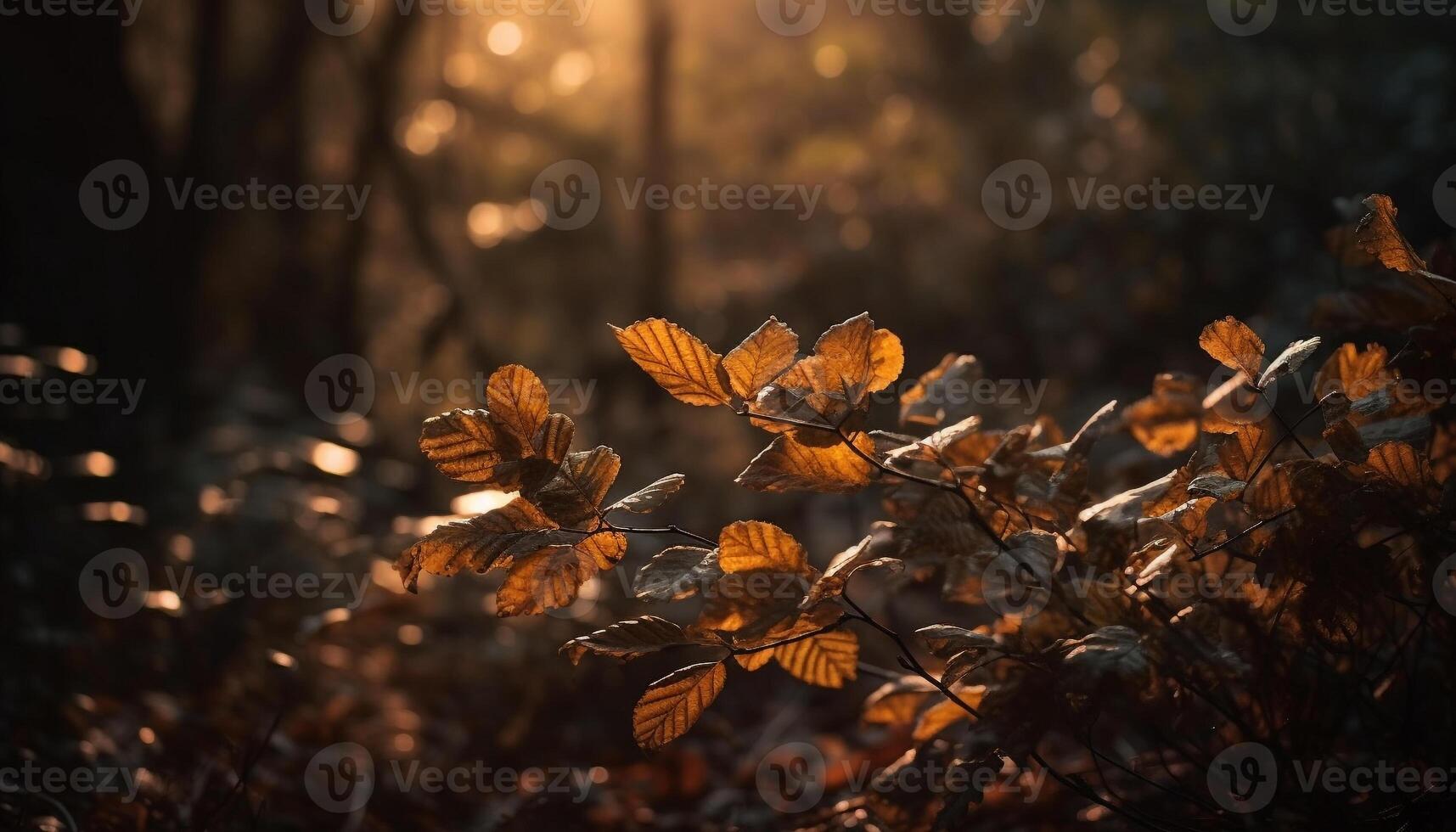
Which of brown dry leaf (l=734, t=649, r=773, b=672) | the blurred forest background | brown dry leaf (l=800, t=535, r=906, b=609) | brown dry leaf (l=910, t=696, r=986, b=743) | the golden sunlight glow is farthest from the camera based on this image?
the golden sunlight glow

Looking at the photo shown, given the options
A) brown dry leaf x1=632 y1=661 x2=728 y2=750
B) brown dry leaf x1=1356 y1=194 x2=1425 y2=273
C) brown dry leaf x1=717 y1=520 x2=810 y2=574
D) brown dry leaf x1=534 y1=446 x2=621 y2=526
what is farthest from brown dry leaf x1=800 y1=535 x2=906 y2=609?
brown dry leaf x1=1356 y1=194 x2=1425 y2=273

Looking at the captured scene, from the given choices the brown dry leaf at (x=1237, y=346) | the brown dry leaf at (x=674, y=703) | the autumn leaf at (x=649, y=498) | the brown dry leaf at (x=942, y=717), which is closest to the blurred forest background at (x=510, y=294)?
the brown dry leaf at (x=942, y=717)

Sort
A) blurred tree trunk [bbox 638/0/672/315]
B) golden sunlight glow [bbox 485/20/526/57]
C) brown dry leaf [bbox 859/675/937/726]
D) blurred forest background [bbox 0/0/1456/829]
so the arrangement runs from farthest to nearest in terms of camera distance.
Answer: golden sunlight glow [bbox 485/20/526/57] < blurred tree trunk [bbox 638/0/672/315] < blurred forest background [bbox 0/0/1456/829] < brown dry leaf [bbox 859/675/937/726]

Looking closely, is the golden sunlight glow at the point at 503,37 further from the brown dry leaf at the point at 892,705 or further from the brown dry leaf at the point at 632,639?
the brown dry leaf at the point at 632,639

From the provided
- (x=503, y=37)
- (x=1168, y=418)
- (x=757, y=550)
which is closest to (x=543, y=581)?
(x=757, y=550)

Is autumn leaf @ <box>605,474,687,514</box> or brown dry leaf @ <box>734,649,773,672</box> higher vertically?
autumn leaf @ <box>605,474,687,514</box>

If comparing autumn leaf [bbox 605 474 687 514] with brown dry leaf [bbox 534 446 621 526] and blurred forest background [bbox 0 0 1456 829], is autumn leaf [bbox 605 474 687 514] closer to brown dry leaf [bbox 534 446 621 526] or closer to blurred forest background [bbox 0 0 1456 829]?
brown dry leaf [bbox 534 446 621 526]
